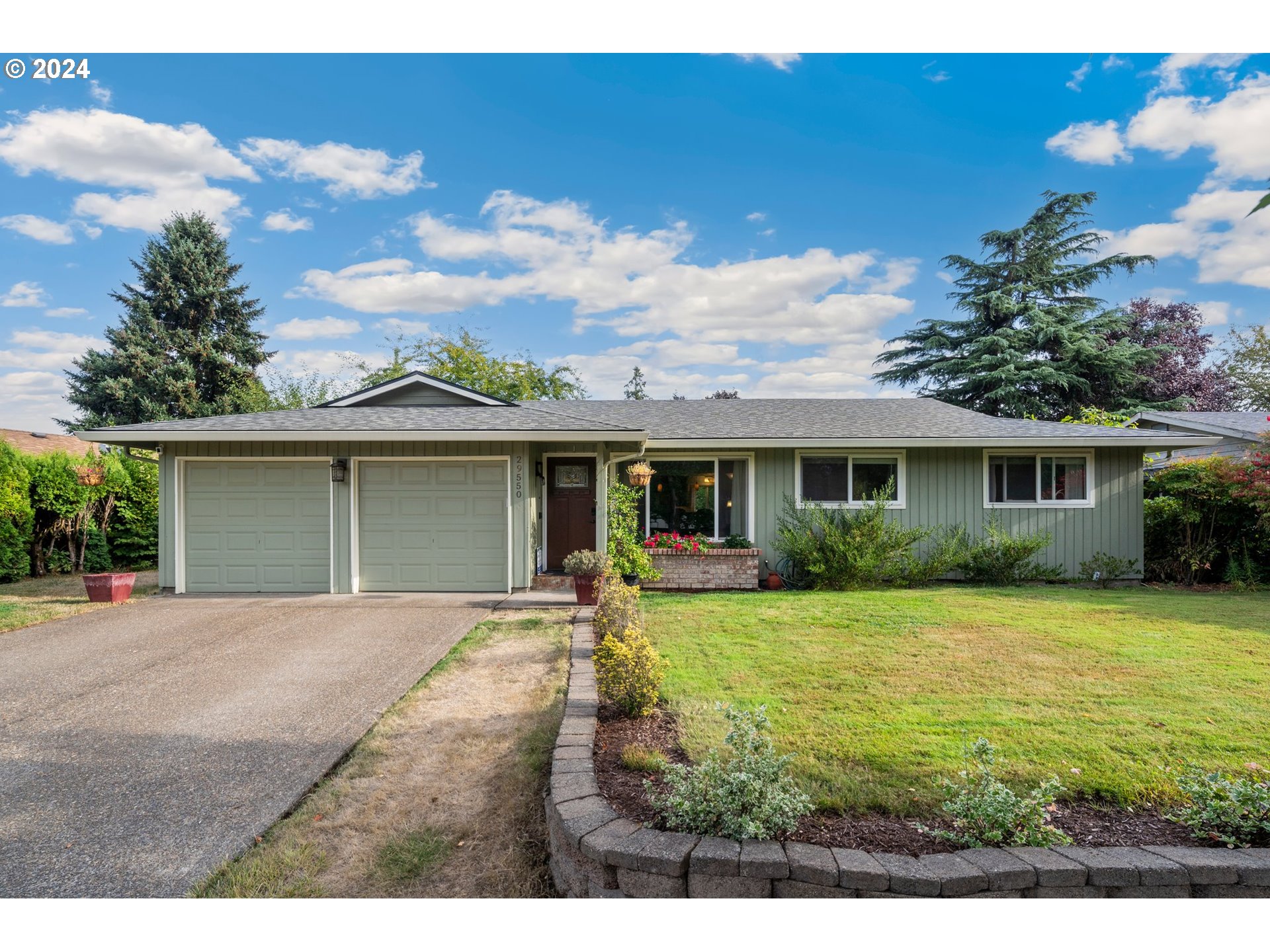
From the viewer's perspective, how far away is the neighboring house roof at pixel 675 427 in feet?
28.3

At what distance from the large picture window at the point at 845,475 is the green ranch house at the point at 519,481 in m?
0.02

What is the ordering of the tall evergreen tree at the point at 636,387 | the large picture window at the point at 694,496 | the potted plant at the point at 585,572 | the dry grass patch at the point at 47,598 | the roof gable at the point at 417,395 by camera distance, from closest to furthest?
the dry grass patch at the point at 47,598 < the potted plant at the point at 585,572 < the large picture window at the point at 694,496 < the roof gable at the point at 417,395 < the tall evergreen tree at the point at 636,387

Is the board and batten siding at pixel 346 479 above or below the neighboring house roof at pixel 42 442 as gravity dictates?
below

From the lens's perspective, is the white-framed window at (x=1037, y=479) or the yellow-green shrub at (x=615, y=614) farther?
the white-framed window at (x=1037, y=479)

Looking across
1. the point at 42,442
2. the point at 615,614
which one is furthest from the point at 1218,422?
the point at 42,442

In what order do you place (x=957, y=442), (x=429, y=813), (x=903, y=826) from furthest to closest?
(x=957, y=442) → (x=429, y=813) → (x=903, y=826)

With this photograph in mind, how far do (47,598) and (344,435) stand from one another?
4.87 metres

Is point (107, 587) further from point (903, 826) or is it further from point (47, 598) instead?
point (903, 826)

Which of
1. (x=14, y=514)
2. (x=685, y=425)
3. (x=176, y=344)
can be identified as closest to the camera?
(x=14, y=514)

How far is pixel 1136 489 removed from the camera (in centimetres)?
1052

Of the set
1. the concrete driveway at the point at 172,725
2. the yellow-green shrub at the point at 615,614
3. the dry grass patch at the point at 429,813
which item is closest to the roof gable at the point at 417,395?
the concrete driveway at the point at 172,725

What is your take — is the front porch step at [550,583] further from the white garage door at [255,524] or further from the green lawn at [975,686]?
the white garage door at [255,524]

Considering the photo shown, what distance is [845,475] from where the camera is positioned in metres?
10.5

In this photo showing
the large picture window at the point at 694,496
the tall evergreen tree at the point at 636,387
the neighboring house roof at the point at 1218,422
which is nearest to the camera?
the large picture window at the point at 694,496
